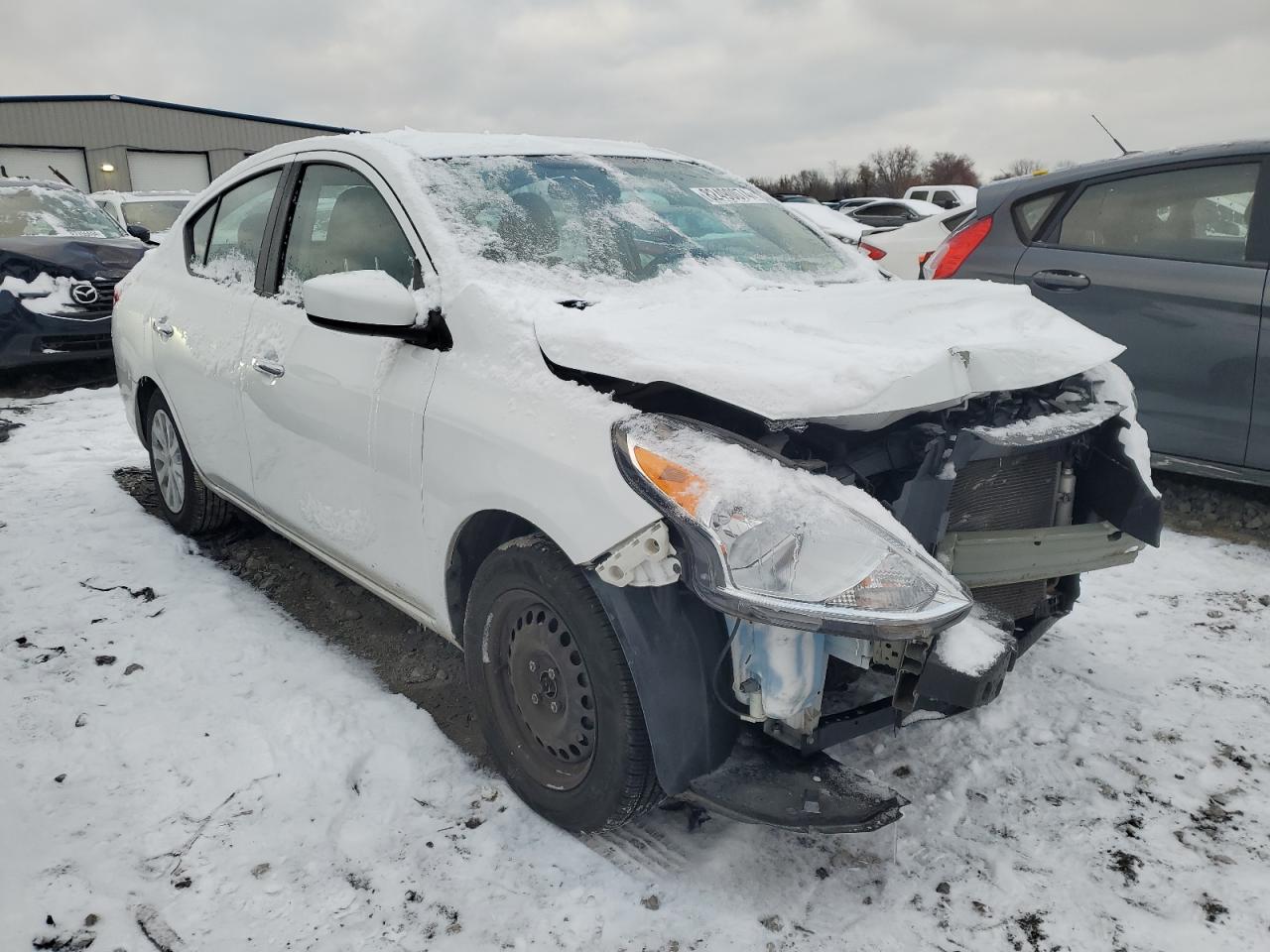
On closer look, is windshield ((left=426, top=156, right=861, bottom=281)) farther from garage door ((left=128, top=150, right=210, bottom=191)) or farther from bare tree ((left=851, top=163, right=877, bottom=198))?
bare tree ((left=851, top=163, right=877, bottom=198))

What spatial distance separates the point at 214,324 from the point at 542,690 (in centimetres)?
216

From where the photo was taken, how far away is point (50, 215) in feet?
26.6

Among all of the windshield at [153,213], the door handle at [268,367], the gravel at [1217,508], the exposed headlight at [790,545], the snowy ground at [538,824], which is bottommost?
the snowy ground at [538,824]

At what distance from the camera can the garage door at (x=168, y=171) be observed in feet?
98.2

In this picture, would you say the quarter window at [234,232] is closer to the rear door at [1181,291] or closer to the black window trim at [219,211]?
the black window trim at [219,211]

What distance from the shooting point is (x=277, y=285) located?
3.18 metres

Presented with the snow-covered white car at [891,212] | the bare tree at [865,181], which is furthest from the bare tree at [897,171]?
the snow-covered white car at [891,212]

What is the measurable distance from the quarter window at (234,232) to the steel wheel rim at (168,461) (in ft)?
2.50

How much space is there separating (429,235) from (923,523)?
1.52 m

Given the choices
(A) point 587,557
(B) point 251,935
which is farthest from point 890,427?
(B) point 251,935

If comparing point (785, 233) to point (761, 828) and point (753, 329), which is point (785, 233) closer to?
point (753, 329)

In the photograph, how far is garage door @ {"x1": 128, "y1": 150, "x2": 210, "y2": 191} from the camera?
29.9 meters

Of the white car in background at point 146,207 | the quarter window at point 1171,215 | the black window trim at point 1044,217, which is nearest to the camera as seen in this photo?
the quarter window at point 1171,215

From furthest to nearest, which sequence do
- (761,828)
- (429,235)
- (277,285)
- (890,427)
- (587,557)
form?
(277,285)
(429,235)
(761,828)
(890,427)
(587,557)
